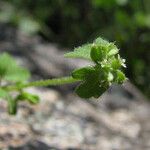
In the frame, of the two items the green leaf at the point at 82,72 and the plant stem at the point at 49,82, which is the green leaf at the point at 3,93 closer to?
the plant stem at the point at 49,82

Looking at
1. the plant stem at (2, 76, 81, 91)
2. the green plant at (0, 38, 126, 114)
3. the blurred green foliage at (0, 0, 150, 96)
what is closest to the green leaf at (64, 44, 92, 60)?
the green plant at (0, 38, 126, 114)

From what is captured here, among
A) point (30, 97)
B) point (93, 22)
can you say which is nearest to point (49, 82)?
point (30, 97)

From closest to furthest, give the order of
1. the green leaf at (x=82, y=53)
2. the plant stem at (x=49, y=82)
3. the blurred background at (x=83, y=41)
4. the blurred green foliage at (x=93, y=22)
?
the green leaf at (x=82, y=53)
the plant stem at (x=49, y=82)
the blurred background at (x=83, y=41)
the blurred green foliage at (x=93, y=22)

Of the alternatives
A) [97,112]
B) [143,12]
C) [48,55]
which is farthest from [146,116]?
[143,12]

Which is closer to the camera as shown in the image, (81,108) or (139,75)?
(81,108)

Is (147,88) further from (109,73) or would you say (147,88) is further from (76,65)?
(109,73)

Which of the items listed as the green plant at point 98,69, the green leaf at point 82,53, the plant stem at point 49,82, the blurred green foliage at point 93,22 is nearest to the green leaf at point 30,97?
the plant stem at point 49,82

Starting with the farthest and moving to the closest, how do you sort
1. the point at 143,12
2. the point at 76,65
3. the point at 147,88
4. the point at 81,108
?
the point at 143,12 < the point at 147,88 < the point at 76,65 < the point at 81,108

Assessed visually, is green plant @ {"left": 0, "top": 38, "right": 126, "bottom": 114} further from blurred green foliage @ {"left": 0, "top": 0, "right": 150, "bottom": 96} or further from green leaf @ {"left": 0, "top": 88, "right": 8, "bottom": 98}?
blurred green foliage @ {"left": 0, "top": 0, "right": 150, "bottom": 96}
